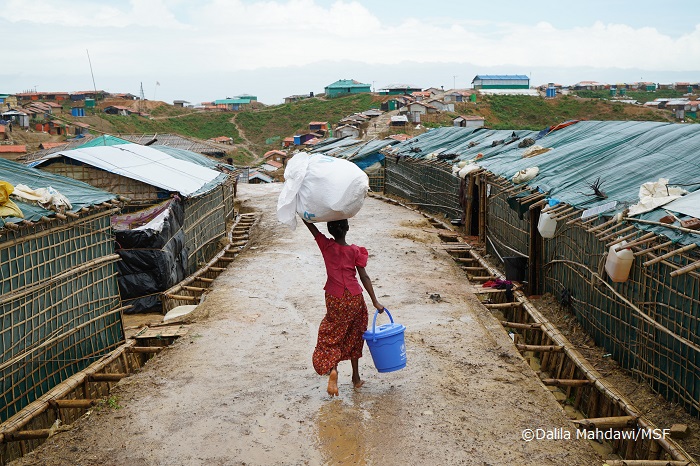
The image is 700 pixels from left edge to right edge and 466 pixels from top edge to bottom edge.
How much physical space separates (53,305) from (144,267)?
12.2 ft

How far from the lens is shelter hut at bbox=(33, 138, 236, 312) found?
434 inches

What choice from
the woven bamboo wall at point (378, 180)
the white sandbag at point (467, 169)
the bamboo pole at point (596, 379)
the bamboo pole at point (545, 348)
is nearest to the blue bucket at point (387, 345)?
the bamboo pole at point (596, 379)

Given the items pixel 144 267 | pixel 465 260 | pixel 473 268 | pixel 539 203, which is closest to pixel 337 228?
pixel 539 203

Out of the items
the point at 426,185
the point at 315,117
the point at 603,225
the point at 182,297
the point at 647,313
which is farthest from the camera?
the point at 315,117

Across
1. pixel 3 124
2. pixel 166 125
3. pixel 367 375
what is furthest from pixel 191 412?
pixel 166 125

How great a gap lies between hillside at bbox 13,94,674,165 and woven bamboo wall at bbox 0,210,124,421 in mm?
44183

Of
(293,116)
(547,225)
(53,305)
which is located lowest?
(53,305)

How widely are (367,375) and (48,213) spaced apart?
Result: 3.90 metres

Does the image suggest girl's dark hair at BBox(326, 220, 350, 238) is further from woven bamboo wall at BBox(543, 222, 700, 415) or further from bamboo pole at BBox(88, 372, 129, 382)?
bamboo pole at BBox(88, 372, 129, 382)

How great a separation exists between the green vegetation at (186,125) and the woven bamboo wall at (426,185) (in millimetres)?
44222

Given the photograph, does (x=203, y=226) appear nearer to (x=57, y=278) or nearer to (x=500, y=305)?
(x=57, y=278)

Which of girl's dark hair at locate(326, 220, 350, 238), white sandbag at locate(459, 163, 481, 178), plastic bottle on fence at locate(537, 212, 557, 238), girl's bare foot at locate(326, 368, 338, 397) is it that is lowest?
girl's bare foot at locate(326, 368, 338, 397)

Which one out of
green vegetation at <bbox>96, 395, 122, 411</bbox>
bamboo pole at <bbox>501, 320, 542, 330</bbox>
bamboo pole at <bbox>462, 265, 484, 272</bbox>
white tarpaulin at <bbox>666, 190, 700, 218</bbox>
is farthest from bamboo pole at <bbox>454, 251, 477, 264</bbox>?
green vegetation at <bbox>96, 395, 122, 411</bbox>

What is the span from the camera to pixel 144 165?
547 inches
